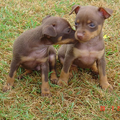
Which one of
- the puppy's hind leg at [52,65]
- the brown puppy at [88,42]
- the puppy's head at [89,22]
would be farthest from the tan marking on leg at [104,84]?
the puppy's head at [89,22]

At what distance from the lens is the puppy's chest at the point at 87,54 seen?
487 cm

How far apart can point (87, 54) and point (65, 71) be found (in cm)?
77

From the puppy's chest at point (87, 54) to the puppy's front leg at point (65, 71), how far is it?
186 millimetres

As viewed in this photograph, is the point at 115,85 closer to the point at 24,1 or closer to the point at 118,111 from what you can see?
the point at 118,111

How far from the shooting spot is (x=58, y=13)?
8.40 meters

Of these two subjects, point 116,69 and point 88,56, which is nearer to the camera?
point 88,56

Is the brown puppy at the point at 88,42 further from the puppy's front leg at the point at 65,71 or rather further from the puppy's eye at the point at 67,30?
the puppy's eye at the point at 67,30

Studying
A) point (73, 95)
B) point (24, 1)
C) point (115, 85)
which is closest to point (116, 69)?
point (115, 85)

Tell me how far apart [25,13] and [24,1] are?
1.01 meters

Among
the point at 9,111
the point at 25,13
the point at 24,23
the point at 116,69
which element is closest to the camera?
the point at 9,111

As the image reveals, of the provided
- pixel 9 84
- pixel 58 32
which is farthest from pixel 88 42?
pixel 9 84

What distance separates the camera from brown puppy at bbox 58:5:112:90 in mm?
4289

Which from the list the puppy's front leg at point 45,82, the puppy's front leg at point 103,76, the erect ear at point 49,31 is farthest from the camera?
the puppy's front leg at point 103,76

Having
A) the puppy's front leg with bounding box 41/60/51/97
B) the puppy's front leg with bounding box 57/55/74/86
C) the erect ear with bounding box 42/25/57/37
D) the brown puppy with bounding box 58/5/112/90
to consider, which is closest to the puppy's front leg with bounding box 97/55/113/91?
the brown puppy with bounding box 58/5/112/90
